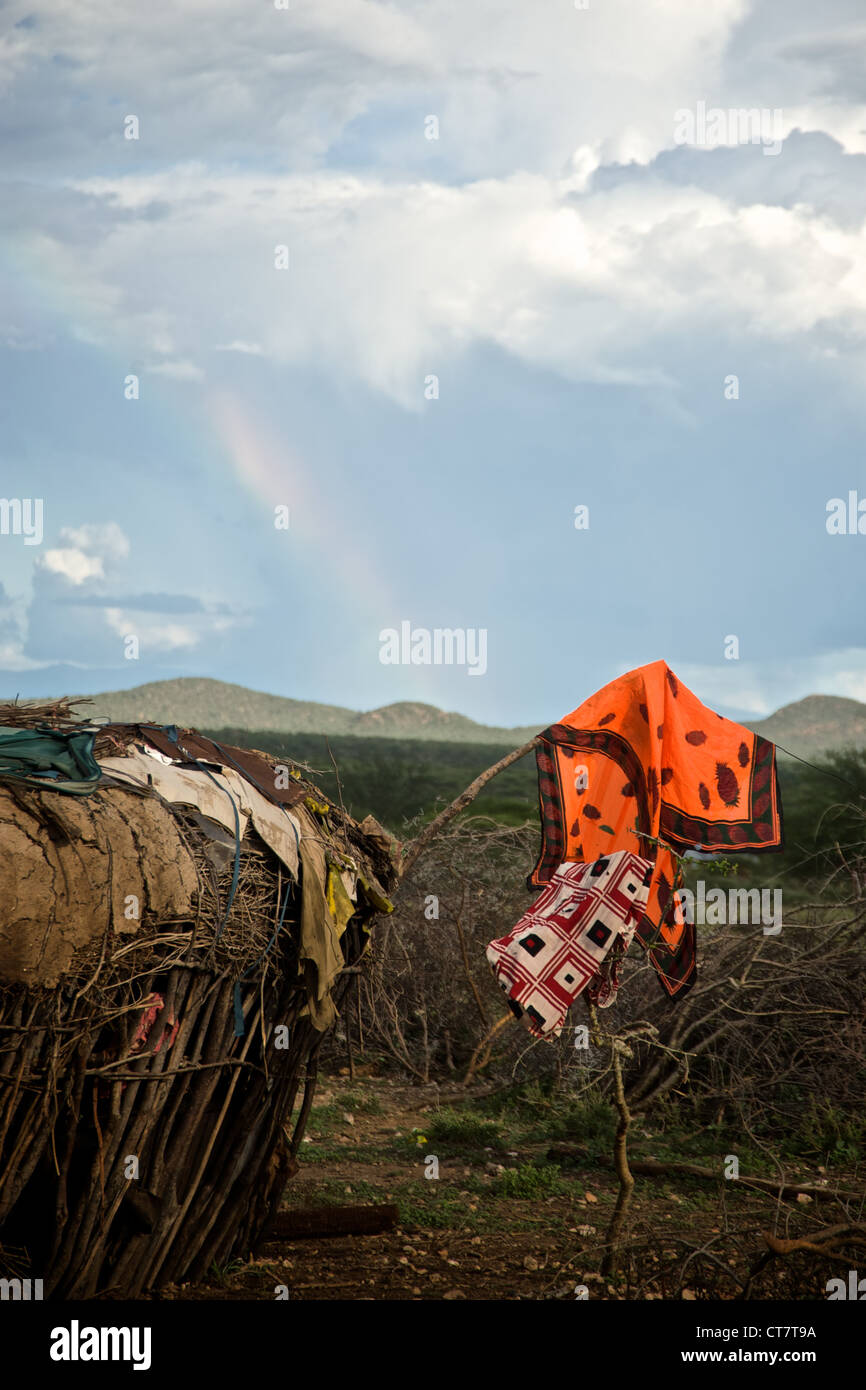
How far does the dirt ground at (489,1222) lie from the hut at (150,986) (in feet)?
1.73

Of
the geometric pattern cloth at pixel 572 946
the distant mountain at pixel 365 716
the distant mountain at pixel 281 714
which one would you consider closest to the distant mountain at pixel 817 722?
the distant mountain at pixel 365 716

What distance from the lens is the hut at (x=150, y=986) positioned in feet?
13.1

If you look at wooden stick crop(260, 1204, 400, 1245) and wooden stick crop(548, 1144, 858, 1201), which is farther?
wooden stick crop(548, 1144, 858, 1201)

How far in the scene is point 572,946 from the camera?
505cm

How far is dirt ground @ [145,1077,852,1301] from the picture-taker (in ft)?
16.3

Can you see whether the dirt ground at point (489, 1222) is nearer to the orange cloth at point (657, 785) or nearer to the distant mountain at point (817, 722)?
the orange cloth at point (657, 785)

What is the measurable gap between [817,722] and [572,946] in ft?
195

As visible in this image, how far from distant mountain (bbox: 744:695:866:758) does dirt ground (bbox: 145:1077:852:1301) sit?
5083cm

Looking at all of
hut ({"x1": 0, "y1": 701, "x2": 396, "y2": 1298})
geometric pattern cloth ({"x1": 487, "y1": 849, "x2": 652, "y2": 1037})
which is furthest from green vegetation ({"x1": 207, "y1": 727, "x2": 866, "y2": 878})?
geometric pattern cloth ({"x1": 487, "y1": 849, "x2": 652, "y2": 1037})

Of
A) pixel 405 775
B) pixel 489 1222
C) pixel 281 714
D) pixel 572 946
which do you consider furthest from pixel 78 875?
pixel 281 714

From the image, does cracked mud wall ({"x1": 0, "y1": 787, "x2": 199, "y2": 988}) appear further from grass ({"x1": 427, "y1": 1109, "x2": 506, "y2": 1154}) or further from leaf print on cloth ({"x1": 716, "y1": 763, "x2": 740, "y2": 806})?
grass ({"x1": 427, "y1": 1109, "x2": 506, "y2": 1154})

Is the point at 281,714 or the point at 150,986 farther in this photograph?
the point at 281,714

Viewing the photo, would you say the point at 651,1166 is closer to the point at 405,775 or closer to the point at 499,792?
the point at 405,775
